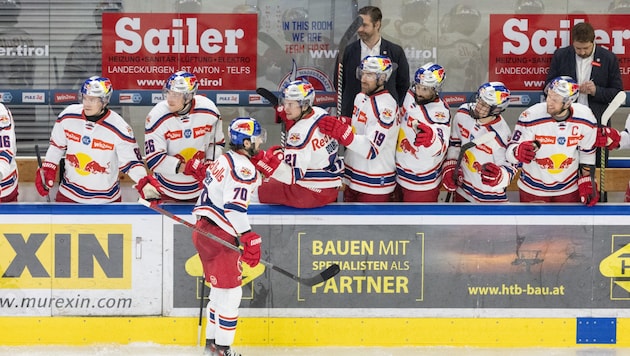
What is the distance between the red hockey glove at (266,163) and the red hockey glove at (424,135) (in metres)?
0.88

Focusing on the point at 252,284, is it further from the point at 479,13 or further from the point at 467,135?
the point at 479,13

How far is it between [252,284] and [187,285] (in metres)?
0.36

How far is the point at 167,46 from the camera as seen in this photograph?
342 inches

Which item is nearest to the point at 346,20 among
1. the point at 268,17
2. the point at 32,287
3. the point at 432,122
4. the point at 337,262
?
the point at 268,17

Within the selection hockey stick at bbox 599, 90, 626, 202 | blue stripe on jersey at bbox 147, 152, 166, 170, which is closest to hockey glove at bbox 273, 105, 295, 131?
blue stripe on jersey at bbox 147, 152, 166, 170

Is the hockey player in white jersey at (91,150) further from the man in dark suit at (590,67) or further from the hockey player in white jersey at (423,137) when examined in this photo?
the man in dark suit at (590,67)

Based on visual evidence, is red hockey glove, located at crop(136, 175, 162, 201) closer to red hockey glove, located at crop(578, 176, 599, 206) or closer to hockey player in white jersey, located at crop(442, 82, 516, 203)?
hockey player in white jersey, located at crop(442, 82, 516, 203)

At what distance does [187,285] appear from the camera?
21.3 ft

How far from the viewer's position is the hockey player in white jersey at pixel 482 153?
6.75 meters

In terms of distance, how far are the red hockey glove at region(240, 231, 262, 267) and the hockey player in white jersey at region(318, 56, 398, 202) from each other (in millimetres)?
876

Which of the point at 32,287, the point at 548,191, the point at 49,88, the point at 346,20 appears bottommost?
the point at 32,287

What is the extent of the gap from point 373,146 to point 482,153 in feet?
2.22

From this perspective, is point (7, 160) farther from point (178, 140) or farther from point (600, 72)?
point (600, 72)

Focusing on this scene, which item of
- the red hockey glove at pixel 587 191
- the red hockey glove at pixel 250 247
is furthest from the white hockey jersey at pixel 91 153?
the red hockey glove at pixel 587 191
